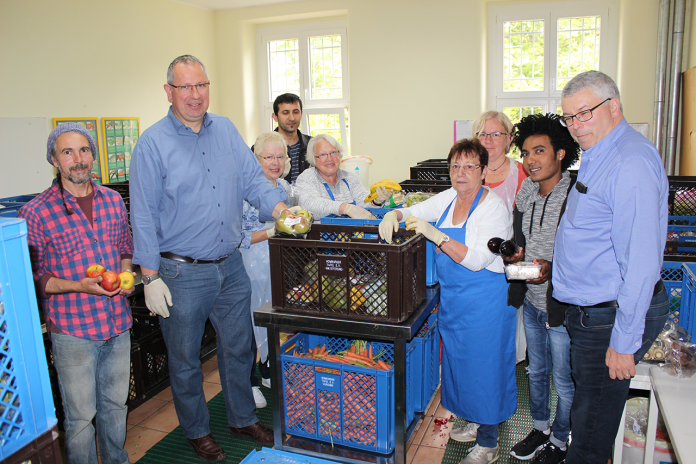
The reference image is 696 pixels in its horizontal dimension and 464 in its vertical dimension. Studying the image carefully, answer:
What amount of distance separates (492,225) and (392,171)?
462 centimetres

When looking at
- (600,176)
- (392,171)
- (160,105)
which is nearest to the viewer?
(600,176)

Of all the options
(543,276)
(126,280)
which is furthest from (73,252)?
(543,276)

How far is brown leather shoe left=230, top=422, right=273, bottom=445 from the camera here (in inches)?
105

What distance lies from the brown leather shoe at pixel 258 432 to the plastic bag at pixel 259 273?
523 mm

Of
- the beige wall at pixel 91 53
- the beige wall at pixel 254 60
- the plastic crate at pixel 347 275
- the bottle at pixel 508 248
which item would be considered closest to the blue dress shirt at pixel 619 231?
the bottle at pixel 508 248

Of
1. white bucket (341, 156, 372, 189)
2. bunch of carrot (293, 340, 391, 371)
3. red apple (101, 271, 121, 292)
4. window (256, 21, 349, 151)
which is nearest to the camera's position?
red apple (101, 271, 121, 292)

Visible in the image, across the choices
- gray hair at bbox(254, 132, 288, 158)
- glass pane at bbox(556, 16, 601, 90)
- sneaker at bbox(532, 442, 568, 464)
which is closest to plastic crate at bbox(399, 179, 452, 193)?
gray hair at bbox(254, 132, 288, 158)

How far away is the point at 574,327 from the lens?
6.08 feet

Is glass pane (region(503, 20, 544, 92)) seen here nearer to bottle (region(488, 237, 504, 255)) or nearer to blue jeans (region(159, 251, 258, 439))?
bottle (region(488, 237, 504, 255))

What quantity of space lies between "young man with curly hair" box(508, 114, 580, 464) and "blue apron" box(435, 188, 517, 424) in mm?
120

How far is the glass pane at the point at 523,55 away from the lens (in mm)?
6328

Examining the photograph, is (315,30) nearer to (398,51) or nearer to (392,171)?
(398,51)

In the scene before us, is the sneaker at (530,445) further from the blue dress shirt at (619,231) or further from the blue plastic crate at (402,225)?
the blue dress shirt at (619,231)

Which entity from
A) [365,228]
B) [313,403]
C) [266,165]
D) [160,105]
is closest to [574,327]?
[365,228]
